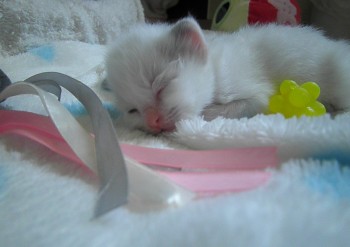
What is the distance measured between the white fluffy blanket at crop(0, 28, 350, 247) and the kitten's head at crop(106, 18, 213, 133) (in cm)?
12

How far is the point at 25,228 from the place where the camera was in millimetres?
405

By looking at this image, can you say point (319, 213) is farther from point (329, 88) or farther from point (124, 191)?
point (329, 88)

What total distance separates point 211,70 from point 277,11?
1069 mm

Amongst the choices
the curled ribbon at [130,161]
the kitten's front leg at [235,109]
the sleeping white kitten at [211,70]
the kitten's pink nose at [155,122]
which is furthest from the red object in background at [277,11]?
the curled ribbon at [130,161]

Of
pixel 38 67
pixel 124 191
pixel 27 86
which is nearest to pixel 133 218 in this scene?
pixel 124 191

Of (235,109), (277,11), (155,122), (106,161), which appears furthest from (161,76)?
(277,11)

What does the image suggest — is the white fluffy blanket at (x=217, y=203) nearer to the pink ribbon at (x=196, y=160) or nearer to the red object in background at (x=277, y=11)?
the pink ribbon at (x=196, y=160)

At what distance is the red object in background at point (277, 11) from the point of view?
5.72 ft

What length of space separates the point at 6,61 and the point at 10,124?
80 centimetres

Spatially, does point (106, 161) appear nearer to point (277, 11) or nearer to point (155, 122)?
point (155, 122)

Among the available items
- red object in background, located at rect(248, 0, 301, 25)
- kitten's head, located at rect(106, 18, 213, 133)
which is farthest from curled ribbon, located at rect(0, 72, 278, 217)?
red object in background, located at rect(248, 0, 301, 25)

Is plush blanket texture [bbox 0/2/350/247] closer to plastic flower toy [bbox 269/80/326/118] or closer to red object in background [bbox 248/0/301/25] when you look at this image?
plastic flower toy [bbox 269/80/326/118]

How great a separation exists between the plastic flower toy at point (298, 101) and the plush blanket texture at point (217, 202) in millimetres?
169

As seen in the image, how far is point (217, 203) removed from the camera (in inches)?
16.2
